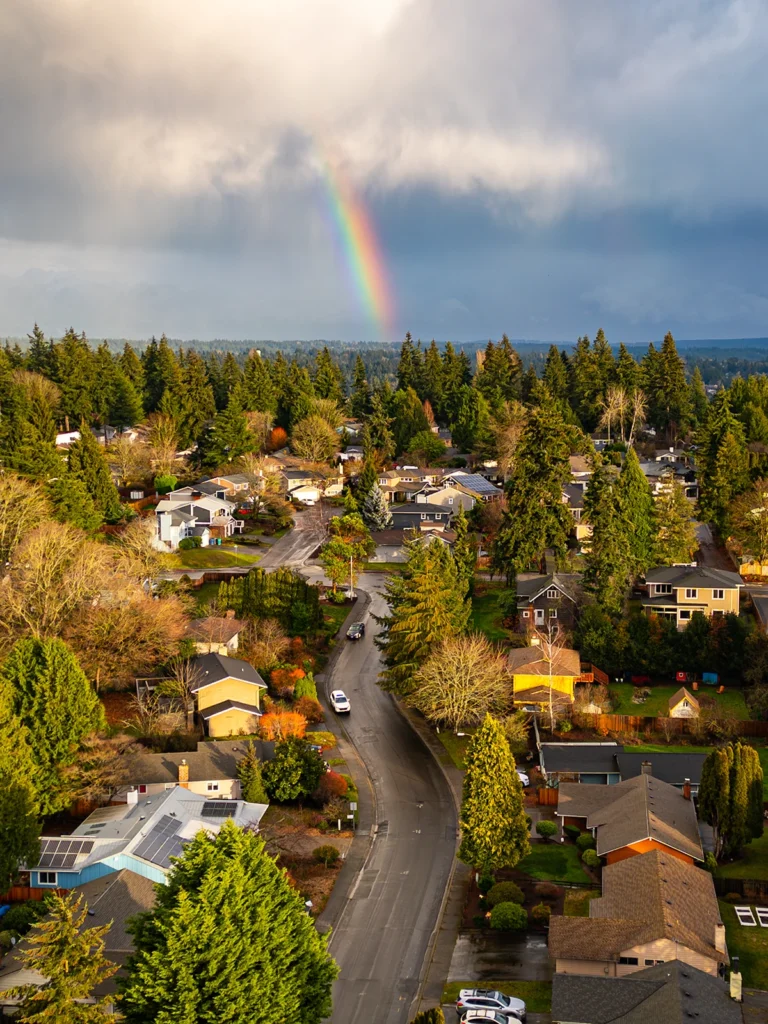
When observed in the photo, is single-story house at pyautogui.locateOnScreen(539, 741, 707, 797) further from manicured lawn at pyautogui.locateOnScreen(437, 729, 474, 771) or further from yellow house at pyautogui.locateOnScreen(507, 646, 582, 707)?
yellow house at pyautogui.locateOnScreen(507, 646, 582, 707)

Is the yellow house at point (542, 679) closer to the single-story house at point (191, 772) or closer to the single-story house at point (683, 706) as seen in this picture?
the single-story house at point (683, 706)

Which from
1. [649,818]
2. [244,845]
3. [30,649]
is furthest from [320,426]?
[244,845]

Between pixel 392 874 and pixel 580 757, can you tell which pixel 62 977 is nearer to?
pixel 392 874

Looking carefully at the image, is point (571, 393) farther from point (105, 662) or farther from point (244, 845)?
point (244, 845)

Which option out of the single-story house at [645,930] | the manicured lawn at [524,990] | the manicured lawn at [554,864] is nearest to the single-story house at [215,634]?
the manicured lawn at [554,864]

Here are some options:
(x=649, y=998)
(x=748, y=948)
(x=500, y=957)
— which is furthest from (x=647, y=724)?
(x=649, y=998)
